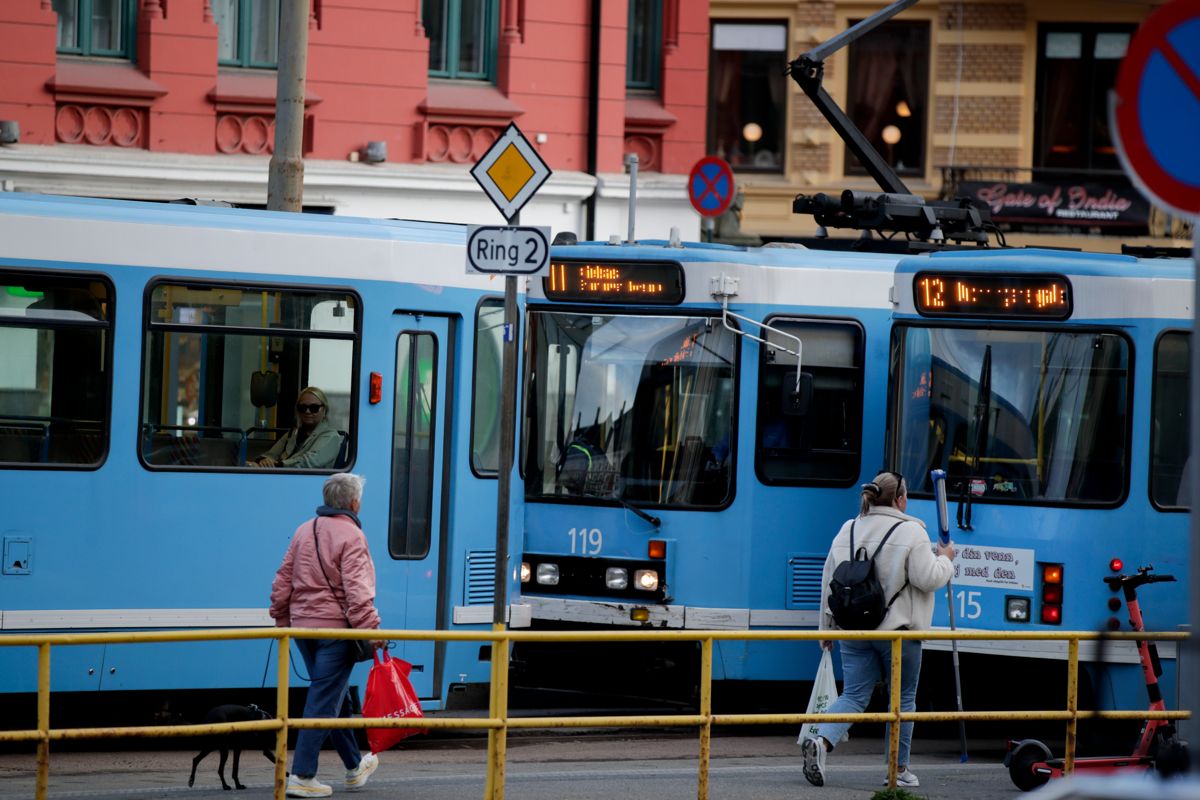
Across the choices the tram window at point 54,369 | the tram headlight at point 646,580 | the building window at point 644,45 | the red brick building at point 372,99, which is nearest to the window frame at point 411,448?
the tram headlight at point 646,580

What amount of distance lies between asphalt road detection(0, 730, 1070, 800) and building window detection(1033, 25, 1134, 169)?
1987 centimetres

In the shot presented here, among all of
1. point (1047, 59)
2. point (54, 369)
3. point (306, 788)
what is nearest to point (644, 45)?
point (1047, 59)

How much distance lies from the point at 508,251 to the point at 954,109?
21103mm

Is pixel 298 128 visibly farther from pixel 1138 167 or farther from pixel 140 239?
pixel 1138 167

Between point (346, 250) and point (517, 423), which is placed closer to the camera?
point (346, 250)

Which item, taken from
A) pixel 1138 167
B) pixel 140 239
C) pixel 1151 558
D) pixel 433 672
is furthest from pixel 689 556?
pixel 1138 167

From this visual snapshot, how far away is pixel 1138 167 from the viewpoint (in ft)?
17.4

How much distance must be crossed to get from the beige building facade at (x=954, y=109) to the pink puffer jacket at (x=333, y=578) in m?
21.0

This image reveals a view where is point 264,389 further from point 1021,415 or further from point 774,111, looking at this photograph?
point 774,111

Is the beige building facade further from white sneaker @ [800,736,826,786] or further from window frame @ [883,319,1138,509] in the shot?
white sneaker @ [800,736,826,786]

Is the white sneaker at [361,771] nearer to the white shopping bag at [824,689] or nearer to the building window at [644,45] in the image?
the white shopping bag at [824,689]

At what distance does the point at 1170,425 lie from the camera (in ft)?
37.7

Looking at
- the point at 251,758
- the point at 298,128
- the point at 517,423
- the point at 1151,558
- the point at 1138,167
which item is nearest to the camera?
the point at 1138,167

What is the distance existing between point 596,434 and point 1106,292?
10.9ft
